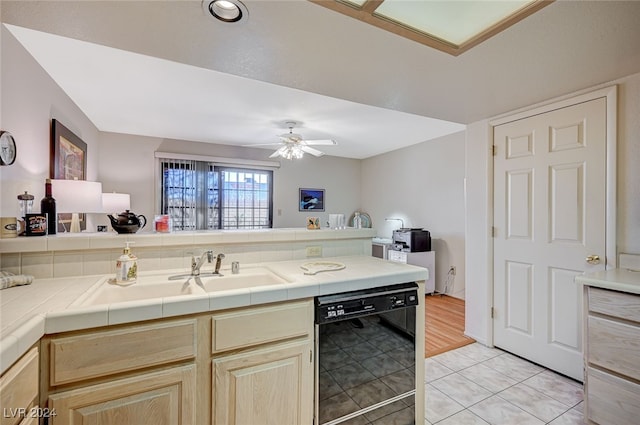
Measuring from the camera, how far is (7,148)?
1.64 m

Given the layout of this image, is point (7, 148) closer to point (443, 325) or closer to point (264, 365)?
point (264, 365)

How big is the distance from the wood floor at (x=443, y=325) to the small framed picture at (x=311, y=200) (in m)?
2.77

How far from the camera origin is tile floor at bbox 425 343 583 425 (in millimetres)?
1745

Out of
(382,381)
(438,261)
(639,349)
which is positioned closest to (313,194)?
(438,261)

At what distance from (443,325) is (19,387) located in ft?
11.0

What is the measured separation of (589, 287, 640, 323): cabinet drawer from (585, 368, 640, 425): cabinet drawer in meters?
0.34

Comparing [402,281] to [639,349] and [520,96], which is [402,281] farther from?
[520,96]

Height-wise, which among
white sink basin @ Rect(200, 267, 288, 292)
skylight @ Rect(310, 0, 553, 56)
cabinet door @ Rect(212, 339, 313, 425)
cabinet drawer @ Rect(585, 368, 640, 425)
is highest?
skylight @ Rect(310, 0, 553, 56)

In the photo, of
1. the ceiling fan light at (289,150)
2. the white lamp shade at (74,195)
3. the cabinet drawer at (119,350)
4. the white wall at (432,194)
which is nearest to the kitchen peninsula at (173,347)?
the cabinet drawer at (119,350)

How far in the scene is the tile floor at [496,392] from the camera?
1745mm

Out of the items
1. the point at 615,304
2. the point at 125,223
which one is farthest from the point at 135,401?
the point at 615,304

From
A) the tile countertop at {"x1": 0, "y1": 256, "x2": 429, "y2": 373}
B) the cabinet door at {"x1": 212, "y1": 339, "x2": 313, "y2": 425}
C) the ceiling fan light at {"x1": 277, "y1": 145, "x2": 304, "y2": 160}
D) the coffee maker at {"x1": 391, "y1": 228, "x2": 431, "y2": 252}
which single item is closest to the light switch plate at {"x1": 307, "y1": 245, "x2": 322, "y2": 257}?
the tile countertop at {"x1": 0, "y1": 256, "x2": 429, "y2": 373}

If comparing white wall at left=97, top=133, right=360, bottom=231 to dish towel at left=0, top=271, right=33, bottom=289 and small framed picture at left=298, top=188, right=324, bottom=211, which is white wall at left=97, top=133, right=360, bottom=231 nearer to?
small framed picture at left=298, top=188, right=324, bottom=211

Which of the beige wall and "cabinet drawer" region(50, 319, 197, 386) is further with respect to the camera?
the beige wall
